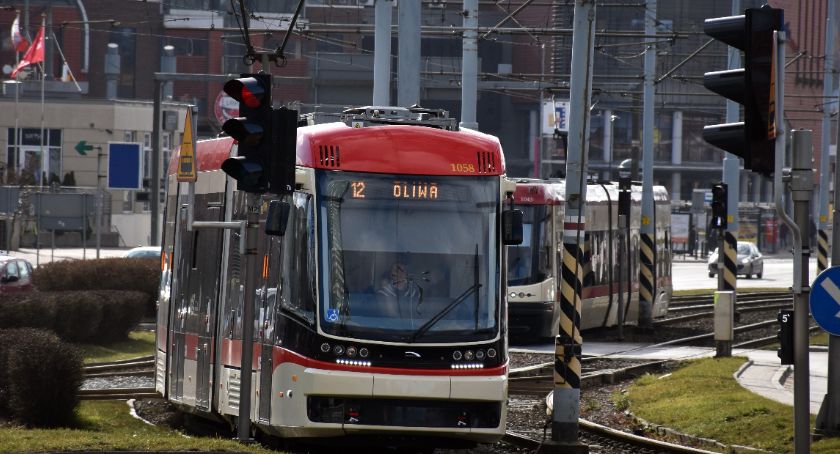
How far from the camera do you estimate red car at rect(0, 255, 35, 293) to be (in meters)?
31.9

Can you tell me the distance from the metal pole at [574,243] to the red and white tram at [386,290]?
131 centimetres

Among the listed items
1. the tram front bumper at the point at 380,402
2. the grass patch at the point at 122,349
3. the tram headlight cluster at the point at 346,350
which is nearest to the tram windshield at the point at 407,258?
the tram headlight cluster at the point at 346,350

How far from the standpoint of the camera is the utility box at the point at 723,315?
25.4 meters

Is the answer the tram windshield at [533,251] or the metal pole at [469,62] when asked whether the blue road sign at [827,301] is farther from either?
the tram windshield at [533,251]

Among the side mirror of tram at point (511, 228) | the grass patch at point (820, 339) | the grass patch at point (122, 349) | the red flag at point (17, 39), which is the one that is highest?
the red flag at point (17, 39)

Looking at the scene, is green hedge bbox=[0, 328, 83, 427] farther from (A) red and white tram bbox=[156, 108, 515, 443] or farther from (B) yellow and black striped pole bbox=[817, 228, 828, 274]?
(B) yellow and black striped pole bbox=[817, 228, 828, 274]

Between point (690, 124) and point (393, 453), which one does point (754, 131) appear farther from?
point (690, 124)

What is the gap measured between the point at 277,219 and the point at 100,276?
73.1ft

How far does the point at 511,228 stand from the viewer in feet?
47.0

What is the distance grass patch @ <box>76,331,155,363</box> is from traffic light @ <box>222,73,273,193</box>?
50.3 ft

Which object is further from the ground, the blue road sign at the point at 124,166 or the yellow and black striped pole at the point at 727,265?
the blue road sign at the point at 124,166

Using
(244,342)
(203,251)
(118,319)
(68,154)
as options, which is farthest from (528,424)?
(68,154)

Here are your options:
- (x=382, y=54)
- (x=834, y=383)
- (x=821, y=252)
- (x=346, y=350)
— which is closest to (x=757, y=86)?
(x=346, y=350)

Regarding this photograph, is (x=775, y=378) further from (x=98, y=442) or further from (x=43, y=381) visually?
(x=98, y=442)
